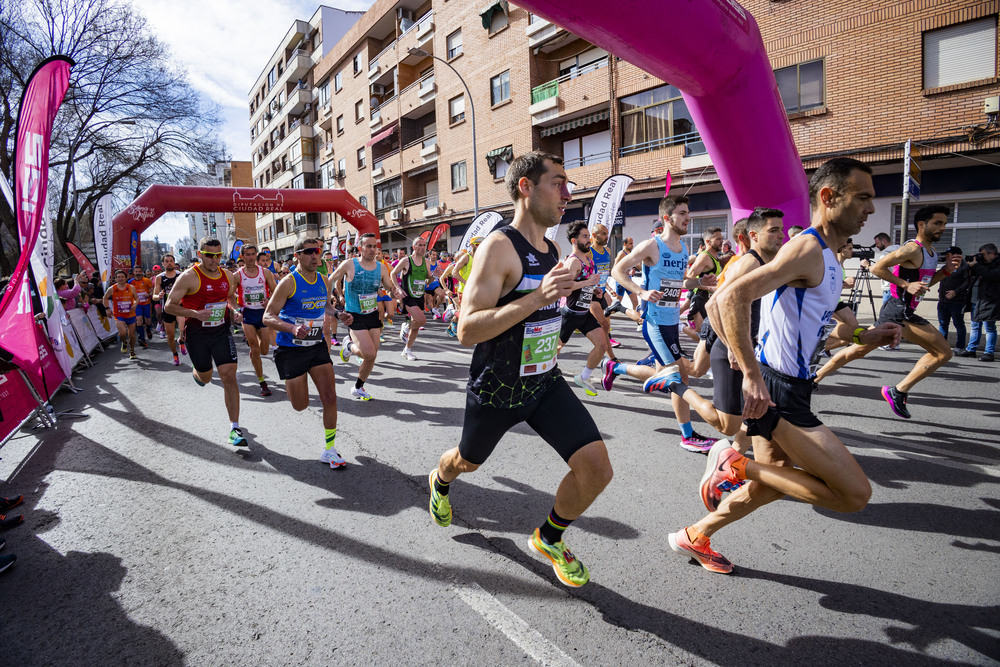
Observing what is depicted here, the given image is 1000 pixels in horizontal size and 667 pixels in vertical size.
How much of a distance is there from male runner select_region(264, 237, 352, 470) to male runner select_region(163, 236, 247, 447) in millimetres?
969

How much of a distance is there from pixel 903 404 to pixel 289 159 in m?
56.2

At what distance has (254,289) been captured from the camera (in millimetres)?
8352

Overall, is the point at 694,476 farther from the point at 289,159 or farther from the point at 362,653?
the point at 289,159

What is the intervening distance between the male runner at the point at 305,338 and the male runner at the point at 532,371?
2.20 metres

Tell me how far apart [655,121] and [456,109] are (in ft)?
43.4

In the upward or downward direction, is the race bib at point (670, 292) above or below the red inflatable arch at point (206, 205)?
below

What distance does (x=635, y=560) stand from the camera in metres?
2.92

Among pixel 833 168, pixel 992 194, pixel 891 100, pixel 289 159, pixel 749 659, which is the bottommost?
pixel 749 659

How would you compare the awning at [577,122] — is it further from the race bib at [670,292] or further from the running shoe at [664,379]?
the running shoe at [664,379]

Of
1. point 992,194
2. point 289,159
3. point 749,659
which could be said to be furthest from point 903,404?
point 289,159

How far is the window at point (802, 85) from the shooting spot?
1448cm

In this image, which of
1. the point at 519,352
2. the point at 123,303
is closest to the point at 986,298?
the point at 519,352

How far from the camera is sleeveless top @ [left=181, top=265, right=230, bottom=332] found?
221 inches

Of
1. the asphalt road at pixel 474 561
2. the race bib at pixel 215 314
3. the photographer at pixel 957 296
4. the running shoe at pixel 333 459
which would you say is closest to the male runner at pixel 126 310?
the asphalt road at pixel 474 561
